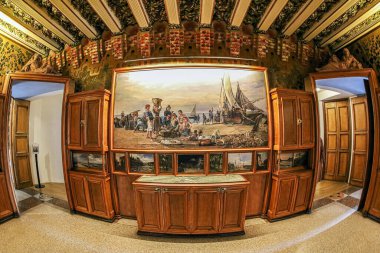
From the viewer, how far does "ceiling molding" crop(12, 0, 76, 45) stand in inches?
115

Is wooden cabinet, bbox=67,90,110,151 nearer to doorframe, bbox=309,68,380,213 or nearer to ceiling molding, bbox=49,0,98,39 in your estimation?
ceiling molding, bbox=49,0,98,39

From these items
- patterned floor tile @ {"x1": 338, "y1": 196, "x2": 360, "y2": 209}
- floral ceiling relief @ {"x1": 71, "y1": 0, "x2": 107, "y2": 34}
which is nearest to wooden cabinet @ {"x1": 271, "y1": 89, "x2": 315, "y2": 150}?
patterned floor tile @ {"x1": 338, "y1": 196, "x2": 360, "y2": 209}

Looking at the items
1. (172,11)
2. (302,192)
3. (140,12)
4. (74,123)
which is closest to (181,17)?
(172,11)

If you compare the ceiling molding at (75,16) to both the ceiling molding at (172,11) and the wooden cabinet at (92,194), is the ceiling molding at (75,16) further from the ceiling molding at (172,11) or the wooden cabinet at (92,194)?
the wooden cabinet at (92,194)

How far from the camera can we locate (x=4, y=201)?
360 cm

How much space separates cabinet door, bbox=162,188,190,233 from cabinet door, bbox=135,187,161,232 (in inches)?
5.1

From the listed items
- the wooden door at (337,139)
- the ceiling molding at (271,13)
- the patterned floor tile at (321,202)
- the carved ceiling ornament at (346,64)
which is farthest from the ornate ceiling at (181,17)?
the patterned floor tile at (321,202)

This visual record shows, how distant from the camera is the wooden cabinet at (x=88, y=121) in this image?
140 inches

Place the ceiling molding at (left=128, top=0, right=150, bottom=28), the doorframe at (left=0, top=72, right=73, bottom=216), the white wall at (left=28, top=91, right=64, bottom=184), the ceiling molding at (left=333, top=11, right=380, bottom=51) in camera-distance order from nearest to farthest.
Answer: the ceiling molding at (left=128, top=0, right=150, bottom=28), the ceiling molding at (left=333, top=11, right=380, bottom=51), the doorframe at (left=0, top=72, right=73, bottom=216), the white wall at (left=28, top=91, right=64, bottom=184)

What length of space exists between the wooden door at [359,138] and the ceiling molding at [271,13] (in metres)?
3.09

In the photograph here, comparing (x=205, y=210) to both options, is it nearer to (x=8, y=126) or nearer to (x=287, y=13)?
(x=287, y=13)

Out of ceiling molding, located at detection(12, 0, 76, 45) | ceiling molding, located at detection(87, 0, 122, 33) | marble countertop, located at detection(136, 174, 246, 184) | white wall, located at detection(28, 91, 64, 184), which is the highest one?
ceiling molding, located at detection(12, 0, 76, 45)

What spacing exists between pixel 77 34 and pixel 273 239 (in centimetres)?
595

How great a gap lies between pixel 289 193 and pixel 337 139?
299 centimetres
